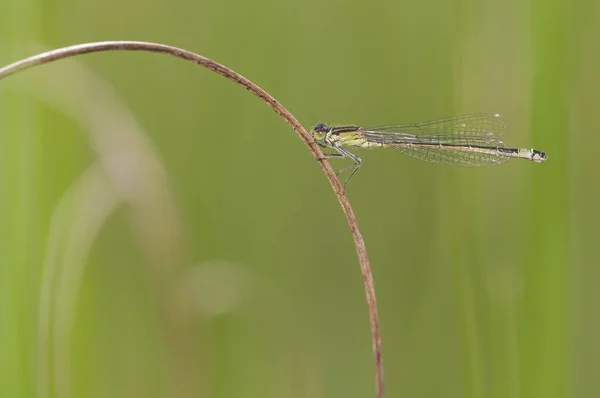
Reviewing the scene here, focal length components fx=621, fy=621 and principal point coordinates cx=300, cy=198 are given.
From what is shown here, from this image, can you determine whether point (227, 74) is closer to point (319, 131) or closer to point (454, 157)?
point (319, 131)

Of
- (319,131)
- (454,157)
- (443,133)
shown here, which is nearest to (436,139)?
(443,133)

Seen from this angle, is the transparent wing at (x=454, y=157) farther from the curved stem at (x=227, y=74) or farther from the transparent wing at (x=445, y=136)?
the curved stem at (x=227, y=74)

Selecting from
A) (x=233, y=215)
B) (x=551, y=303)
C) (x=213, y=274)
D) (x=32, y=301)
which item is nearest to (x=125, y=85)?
A: (x=233, y=215)

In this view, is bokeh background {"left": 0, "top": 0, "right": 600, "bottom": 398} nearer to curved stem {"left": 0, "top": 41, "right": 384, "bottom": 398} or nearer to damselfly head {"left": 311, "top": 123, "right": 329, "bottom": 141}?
damselfly head {"left": 311, "top": 123, "right": 329, "bottom": 141}

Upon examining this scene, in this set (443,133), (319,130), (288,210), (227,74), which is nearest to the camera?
(227,74)

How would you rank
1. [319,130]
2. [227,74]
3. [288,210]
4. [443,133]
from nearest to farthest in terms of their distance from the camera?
1. [227,74]
2. [319,130]
3. [443,133]
4. [288,210]

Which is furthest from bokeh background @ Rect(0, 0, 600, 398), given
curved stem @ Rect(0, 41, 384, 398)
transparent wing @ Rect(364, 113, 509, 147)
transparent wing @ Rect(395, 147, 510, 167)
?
curved stem @ Rect(0, 41, 384, 398)

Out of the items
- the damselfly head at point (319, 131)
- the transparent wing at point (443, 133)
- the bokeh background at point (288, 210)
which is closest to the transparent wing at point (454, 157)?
the transparent wing at point (443, 133)
